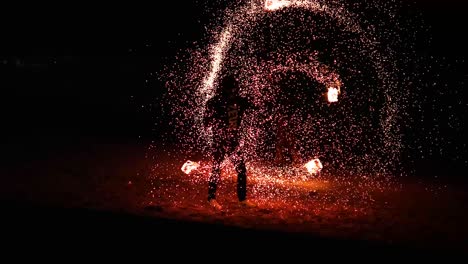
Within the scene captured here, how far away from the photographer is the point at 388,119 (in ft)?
55.5

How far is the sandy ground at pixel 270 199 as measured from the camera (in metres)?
5.75

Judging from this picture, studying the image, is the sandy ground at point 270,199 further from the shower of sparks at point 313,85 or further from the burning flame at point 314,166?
the shower of sparks at point 313,85

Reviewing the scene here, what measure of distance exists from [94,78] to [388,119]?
55.5ft

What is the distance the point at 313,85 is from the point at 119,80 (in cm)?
1442

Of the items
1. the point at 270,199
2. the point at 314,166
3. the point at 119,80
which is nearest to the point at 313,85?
the point at 314,166

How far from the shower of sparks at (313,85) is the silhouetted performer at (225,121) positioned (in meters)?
2.75

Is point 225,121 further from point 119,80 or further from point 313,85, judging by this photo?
point 119,80

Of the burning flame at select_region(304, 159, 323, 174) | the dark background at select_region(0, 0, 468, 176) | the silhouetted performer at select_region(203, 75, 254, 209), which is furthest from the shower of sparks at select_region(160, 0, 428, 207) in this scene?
the silhouetted performer at select_region(203, 75, 254, 209)

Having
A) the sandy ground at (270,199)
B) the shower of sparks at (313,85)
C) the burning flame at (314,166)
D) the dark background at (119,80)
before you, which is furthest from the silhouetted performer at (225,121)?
the dark background at (119,80)

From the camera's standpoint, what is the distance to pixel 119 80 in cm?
2608

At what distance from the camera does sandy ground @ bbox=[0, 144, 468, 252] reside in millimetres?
5750

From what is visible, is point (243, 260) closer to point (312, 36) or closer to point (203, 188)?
point (203, 188)

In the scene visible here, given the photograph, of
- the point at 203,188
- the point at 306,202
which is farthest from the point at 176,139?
the point at 306,202

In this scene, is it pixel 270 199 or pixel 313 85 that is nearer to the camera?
pixel 270 199
